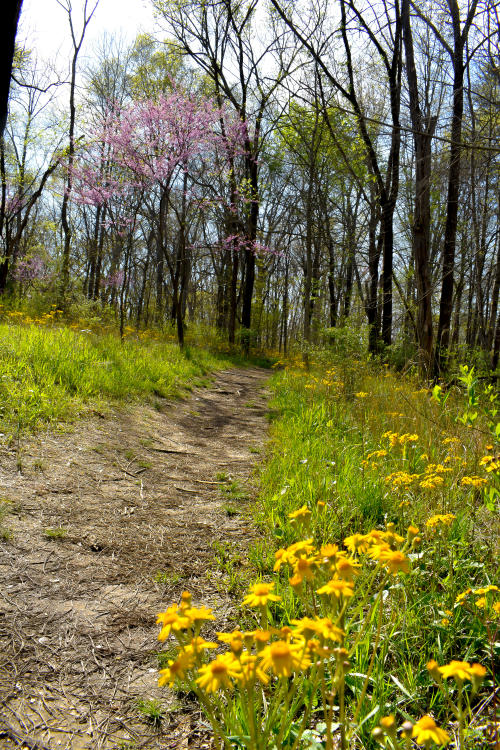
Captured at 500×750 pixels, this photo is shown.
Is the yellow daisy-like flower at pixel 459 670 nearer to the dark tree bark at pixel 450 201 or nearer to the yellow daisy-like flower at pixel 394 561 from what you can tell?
the yellow daisy-like flower at pixel 394 561

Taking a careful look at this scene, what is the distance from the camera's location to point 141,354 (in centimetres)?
658

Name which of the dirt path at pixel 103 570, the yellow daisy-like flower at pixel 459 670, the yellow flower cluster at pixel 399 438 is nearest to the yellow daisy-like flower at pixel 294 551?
the yellow daisy-like flower at pixel 459 670

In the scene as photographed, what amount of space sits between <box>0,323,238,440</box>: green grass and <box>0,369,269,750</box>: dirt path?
0.34 meters

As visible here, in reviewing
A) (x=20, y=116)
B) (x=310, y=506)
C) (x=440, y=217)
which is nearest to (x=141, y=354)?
(x=310, y=506)

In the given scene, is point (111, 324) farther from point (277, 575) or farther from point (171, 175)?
point (277, 575)

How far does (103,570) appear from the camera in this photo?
2.11 m

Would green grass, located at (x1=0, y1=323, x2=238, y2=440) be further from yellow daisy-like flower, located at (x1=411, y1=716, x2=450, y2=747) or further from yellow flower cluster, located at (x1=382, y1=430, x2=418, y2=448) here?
yellow daisy-like flower, located at (x1=411, y1=716, x2=450, y2=747)

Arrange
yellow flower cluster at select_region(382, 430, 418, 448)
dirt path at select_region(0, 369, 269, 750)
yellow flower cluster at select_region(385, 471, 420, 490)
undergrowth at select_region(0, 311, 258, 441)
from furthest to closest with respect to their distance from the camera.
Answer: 1. undergrowth at select_region(0, 311, 258, 441)
2. yellow flower cluster at select_region(382, 430, 418, 448)
3. yellow flower cluster at select_region(385, 471, 420, 490)
4. dirt path at select_region(0, 369, 269, 750)

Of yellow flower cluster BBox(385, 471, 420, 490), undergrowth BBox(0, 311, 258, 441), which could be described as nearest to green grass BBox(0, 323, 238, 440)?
undergrowth BBox(0, 311, 258, 441)

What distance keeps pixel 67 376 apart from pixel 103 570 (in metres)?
2.72

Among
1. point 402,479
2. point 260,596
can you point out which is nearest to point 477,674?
point 260,596

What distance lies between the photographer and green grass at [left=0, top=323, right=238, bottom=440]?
3582 mm

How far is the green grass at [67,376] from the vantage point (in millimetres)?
3582

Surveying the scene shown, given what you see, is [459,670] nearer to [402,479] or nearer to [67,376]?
[402,479]
